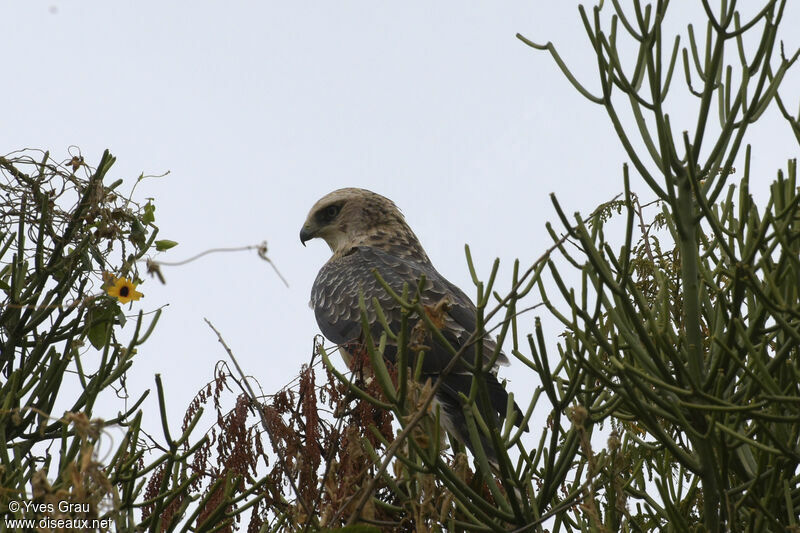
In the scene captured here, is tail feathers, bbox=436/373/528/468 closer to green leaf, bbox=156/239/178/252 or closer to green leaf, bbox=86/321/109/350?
green leaf, bbox=156/239/178/252

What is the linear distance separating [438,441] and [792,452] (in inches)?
42.2

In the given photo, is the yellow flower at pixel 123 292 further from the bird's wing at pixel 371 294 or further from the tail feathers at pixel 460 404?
the bird's wing at pixel 371 294

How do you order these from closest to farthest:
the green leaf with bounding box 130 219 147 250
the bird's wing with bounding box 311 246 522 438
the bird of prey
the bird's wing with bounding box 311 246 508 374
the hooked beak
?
the green leaf with bounding box 130 219 147 250 < the bird of prey < the bird's wing with bounding box 311 246 522 438 < the bird's wing with bounding box 311 246 508 374 < the hooked beak

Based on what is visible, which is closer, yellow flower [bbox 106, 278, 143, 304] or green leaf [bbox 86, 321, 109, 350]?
yellow flower [bbox 106, 278, 143, 304]

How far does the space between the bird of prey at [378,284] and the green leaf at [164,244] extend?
4.07 feet

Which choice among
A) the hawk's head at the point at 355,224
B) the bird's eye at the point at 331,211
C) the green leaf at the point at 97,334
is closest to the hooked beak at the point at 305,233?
the hawk's head at the point at 355,224

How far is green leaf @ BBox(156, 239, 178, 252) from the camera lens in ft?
16.4

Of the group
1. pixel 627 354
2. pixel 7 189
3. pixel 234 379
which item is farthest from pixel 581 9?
pixel 7 189

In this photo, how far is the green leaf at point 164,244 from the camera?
16.4ft

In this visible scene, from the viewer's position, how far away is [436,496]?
10.9 feet

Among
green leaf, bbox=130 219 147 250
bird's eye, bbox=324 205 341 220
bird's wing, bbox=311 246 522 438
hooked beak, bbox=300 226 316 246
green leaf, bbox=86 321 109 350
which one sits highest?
bird's eye, bbox=324 205 341 220

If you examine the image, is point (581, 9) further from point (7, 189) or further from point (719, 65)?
point (7, 189)
